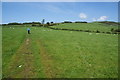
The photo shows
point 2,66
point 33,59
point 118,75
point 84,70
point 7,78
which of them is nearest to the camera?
point 7,78

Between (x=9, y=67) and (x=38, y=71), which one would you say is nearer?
(x=38, y=71)

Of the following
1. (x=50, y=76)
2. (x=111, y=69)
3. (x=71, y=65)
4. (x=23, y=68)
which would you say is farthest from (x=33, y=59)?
(x=111, y=69)

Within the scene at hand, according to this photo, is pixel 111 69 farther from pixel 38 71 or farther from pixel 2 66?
pixel 2 66

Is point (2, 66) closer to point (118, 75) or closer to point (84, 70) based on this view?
point (84, 70)

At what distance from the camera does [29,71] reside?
16.3 metres

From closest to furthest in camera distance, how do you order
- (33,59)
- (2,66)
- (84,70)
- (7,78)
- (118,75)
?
(7,78), (118,75), (84,70), (2,66), (33,59)

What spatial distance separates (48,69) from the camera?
17.0 metres

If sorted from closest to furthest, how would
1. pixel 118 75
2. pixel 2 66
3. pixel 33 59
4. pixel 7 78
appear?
A: 1. pixel 7 78
2. pixel 118 75
3. pixel 2 66
4. pixel 33 59

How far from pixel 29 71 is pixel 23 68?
1258 mm

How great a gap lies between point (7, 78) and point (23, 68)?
2763mm

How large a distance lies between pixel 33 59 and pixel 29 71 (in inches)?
184

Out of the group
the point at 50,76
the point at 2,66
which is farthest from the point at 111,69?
the point at 2,66

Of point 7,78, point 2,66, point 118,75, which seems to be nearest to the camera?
point 7,78

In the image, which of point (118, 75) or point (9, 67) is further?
point (9, 67)
